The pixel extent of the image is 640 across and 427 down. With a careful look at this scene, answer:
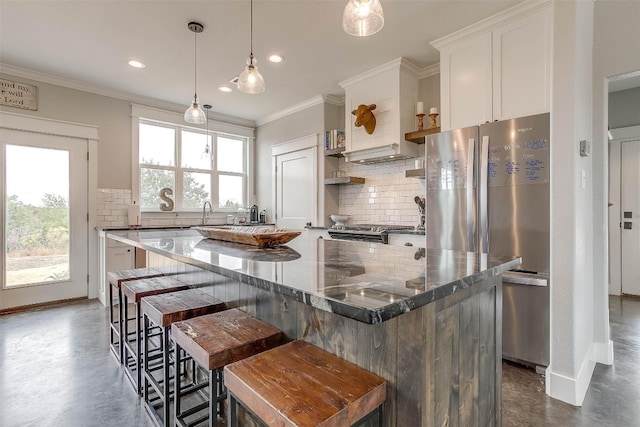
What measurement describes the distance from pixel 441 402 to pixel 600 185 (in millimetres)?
2327

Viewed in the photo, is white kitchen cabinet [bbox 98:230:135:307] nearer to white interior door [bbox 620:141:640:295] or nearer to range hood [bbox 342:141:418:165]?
range hood [bbox 342:141:418:165]

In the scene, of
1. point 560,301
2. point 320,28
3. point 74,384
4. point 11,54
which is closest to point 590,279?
point 560,301

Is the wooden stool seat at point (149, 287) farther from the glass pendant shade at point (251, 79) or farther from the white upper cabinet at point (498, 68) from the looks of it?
the white upper cabinet at point (498, 68)

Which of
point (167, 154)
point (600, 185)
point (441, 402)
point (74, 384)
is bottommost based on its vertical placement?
point (74, 384)

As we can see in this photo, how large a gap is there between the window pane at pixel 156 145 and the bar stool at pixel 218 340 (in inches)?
153

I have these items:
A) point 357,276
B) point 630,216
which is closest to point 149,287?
point 357,276

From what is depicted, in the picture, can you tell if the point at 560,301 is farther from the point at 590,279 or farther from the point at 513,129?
the point at 513,129

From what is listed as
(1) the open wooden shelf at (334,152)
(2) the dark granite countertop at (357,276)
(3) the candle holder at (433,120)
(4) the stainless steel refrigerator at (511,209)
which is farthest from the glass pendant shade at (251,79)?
(1) the open wooden shelf at (334,152)

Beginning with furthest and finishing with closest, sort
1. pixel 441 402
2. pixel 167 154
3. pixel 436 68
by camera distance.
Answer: pixel 167 154 → pixel 436 68 → pixel 441 402

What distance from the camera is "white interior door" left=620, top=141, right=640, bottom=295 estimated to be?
4.08 metres

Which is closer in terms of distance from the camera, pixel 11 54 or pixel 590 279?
pixel 590 279

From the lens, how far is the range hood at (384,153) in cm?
344

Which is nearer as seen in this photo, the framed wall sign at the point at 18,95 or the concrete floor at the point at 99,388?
the concrete floor at the point at 99,388

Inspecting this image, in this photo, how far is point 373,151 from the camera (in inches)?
146
